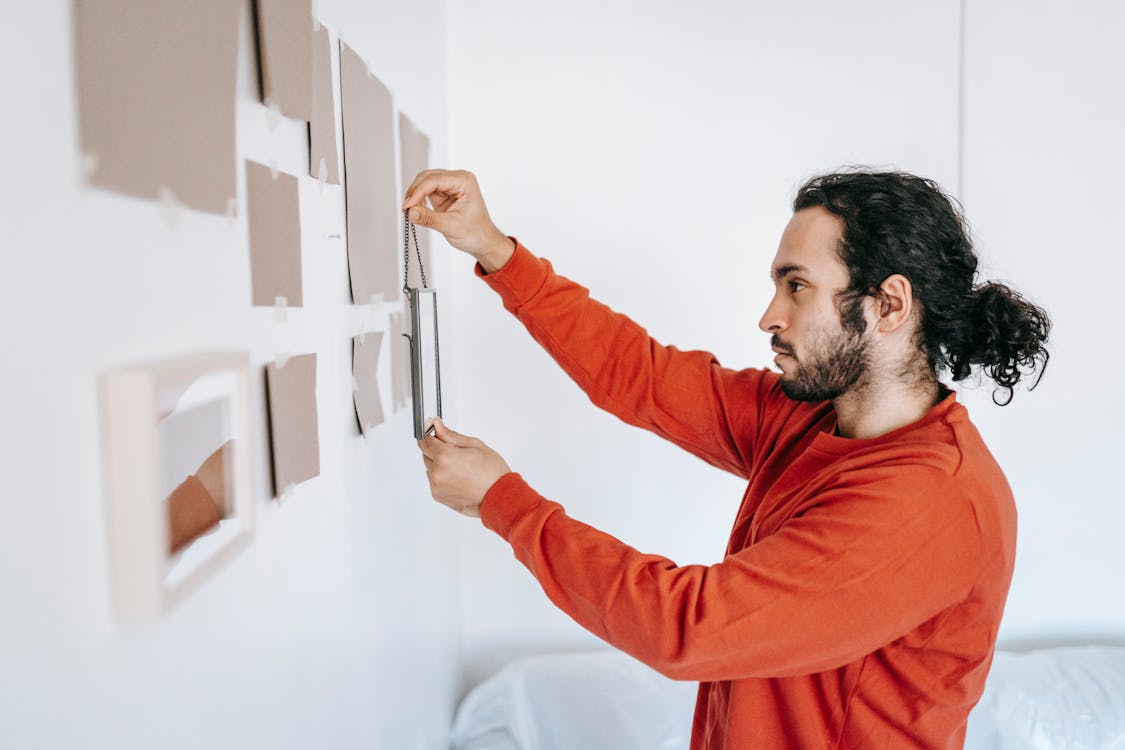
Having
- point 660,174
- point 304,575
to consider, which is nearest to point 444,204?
point 304,575

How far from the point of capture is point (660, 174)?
1960 millimetres

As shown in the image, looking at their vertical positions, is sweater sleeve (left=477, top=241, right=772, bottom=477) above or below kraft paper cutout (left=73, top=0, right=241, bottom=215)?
below

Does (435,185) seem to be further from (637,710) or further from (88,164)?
(637,710)

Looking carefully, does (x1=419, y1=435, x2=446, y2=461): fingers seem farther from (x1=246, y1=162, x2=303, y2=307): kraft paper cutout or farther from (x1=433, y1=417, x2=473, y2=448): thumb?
(x1=246, y1=162, x2=303, y2=307): kraft paper cutout

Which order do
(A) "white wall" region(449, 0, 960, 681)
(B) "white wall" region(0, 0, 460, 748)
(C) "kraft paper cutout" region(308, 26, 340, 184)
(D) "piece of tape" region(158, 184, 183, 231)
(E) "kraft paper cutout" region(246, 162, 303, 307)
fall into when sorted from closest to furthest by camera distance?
(B) "white wall" region(0, 0, 460, 748) → (D) "piece of tape" region(158, 184, 183, 231) → (E) "kraft paper cutout" region(246, 162, 303, 307) → (C) "kraft paper cutout" region(308, 26, 340, 184) → (A) "white wall" region(449, 0, 960, 681)

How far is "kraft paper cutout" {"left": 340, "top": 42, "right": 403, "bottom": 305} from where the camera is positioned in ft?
3.48

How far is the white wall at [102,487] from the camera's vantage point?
445mm

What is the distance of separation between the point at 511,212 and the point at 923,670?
1.35 meters

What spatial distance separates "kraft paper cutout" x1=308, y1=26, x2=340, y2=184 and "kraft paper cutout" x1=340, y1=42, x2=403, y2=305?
52mm

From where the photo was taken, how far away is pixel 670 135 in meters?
1.95

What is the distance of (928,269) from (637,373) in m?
0.44

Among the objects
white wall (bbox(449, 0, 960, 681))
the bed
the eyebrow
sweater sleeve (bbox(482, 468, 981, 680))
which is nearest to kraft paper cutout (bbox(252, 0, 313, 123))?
sweater sleeve (bbox(482, 468, 981, 680))

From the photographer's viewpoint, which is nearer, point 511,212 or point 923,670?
point 923,670

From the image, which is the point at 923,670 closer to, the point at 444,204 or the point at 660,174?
the point at 444,204
